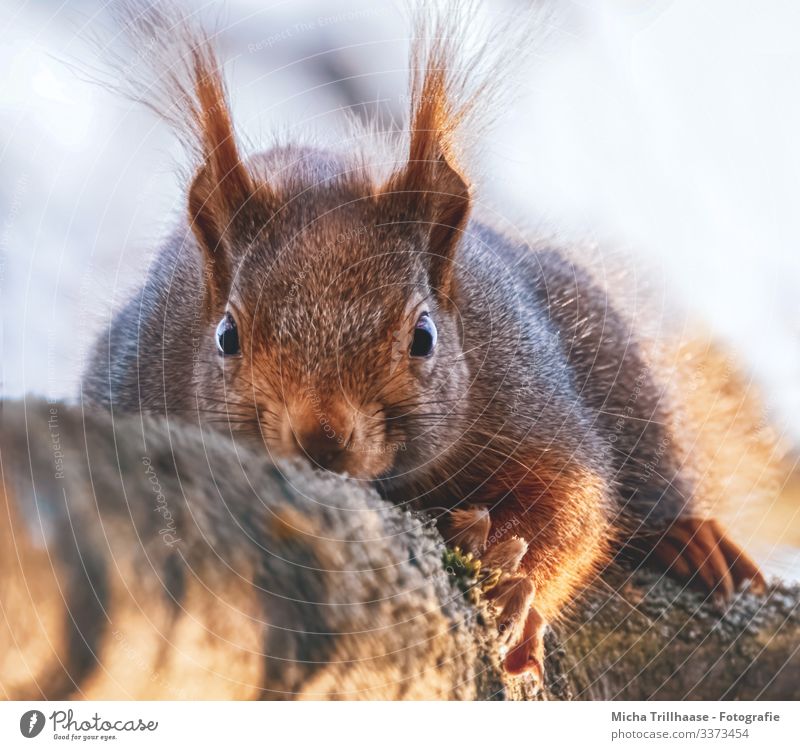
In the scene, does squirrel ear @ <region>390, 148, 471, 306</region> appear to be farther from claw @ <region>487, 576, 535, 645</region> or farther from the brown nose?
claw @ <region>487, 576, 535, 645</region>

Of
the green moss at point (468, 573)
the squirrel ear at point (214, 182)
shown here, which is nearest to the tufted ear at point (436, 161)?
the squirrel ear at point (214, 182)

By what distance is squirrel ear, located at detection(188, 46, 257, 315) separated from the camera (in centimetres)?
90

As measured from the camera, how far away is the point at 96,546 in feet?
2.63

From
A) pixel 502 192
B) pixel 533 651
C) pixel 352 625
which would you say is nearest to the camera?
pixel 352 625

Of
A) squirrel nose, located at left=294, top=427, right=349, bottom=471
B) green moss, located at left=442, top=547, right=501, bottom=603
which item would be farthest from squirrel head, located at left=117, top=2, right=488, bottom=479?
green moss, located at left=442, top=547, right=501, bottom=603

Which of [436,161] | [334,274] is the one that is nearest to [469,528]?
[334,274]

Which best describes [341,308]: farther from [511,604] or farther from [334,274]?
[511,604]

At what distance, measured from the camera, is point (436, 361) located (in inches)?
34.1

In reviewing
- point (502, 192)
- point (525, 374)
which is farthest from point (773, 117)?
point (525, 374)

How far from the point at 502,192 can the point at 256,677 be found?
674mm

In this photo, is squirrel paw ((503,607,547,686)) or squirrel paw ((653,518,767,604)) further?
squirrel paw ((653,518,767,604))

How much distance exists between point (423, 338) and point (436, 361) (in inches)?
1.4

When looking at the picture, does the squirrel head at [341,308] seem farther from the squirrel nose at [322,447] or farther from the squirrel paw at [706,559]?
the squirrel paw at [706,559]
